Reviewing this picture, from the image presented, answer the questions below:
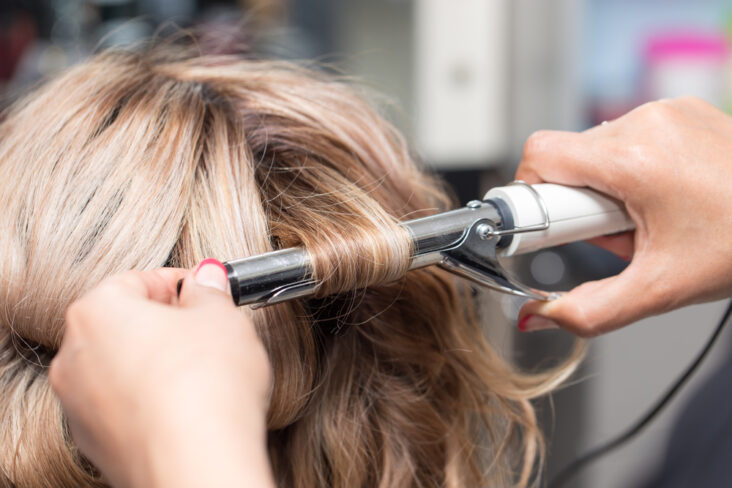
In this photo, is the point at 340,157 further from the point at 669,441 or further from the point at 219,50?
the point at 669,441

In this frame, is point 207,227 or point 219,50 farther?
point 219,50

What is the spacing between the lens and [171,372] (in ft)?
0.86

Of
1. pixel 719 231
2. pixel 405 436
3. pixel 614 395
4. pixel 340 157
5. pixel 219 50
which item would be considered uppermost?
pixel 219 50

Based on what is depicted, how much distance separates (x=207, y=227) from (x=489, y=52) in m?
1.20

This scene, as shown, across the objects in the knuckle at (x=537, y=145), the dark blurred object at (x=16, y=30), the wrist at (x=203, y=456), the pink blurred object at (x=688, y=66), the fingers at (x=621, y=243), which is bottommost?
the wrist at (x=203, y=456)

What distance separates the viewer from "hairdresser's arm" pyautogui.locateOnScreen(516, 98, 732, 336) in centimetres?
46

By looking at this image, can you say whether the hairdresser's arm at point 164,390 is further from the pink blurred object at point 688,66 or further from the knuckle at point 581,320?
the pink blurred object at point 688,66

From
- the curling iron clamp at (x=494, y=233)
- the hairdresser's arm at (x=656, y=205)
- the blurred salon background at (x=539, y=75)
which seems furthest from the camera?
the blurred salon background at (x=539, y=75)

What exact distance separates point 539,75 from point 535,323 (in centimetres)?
106

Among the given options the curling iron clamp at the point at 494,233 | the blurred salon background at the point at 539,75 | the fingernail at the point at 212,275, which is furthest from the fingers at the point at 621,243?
the blurred salon background at the point at 539,75

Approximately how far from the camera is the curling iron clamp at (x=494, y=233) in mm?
354

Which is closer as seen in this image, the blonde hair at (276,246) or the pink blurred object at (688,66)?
the blonde hair at (276,246)

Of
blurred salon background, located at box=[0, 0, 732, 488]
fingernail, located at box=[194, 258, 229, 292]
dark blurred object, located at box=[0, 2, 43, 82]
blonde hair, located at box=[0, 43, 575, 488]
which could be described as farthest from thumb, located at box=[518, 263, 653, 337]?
dark blurred object, located at box=[0, 2, 43, 82]

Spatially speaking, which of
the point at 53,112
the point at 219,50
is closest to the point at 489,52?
the point at 219,50
